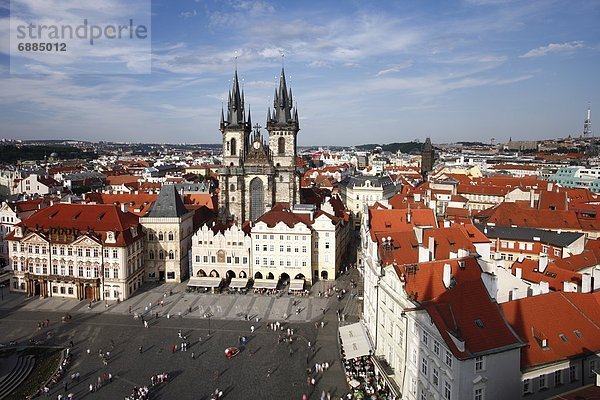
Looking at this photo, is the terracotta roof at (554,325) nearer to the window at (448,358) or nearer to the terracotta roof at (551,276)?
the window at (448,358)

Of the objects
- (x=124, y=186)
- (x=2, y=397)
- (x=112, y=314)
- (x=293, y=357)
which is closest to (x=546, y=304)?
(x=293, y=357)

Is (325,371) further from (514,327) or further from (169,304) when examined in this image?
(169,304)

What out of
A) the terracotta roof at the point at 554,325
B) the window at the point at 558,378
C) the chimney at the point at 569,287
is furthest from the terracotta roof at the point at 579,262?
the window at the point at 558,378

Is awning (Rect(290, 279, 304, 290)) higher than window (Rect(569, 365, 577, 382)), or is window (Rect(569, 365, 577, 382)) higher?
window (Rect(569, 365, 577, 382))

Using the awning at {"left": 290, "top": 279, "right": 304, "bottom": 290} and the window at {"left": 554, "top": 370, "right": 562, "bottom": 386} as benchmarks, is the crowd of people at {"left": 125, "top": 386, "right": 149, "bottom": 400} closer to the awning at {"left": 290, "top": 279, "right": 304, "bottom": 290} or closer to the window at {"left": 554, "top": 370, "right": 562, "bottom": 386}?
the awning at {"left": 290, "top": 279, "right": 304, "bottom": 290}

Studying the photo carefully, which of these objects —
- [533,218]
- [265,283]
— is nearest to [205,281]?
[265,283]

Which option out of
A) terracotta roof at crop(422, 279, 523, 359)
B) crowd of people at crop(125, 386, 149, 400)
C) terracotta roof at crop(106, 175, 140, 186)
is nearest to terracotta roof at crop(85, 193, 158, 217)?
terracotta roof at crop(106, 175, 140, 186)
